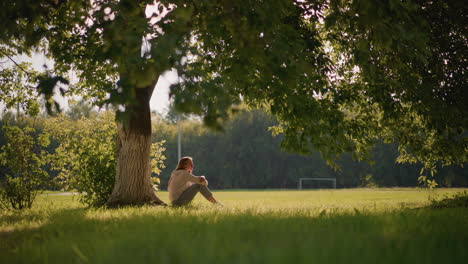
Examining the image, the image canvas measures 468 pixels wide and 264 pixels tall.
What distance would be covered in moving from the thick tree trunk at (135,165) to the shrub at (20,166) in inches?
116

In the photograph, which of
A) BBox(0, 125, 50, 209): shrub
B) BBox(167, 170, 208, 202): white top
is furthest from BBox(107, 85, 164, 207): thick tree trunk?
BBox(0, 125, 50, 209): shrub

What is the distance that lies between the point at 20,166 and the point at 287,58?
1042 centimetres

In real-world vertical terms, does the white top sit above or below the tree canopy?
below

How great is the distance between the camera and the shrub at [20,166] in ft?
39.4

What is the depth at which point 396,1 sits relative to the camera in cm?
506

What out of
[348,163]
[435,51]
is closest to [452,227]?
[435,51]

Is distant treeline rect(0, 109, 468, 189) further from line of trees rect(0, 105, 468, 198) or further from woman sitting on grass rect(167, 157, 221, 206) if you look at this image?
woman sitting on grass rect(167, 157, 221, 206)

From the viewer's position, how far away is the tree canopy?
3.92 meters

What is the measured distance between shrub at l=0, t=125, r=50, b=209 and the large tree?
6.91 feet

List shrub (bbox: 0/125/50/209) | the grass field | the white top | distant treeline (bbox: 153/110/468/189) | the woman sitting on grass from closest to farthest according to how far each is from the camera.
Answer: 1. the grass field
2. the woman sitting on grass
3. the white top
4. shrub (bbox: 0/125/50/209)
5. distant treeline (bbox: 153/110/468/189)

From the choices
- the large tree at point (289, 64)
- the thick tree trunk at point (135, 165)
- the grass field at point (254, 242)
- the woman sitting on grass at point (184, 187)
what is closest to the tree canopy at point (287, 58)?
the large tree at point (289, 64)

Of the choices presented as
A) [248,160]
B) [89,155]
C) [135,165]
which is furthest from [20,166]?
[248,160]

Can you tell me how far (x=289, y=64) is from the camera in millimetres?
4992

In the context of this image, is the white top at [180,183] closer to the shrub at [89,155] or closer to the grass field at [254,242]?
the shrub at [89,155]
